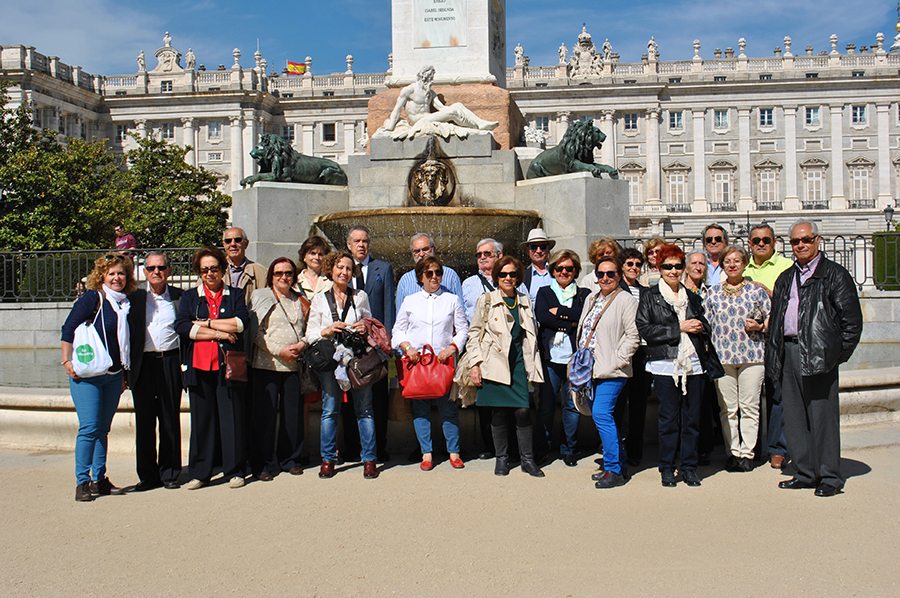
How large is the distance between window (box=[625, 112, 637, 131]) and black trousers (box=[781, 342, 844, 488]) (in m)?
78.8

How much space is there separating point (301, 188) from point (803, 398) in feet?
24.9

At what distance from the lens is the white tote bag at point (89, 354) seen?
5281mm

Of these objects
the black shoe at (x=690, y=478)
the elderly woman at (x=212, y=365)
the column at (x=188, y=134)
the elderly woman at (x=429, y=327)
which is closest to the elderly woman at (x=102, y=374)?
the elderly woman at (x=212, y=365)

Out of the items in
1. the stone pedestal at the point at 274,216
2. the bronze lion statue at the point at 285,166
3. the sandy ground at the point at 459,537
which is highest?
the bronze lion statue at the point at 285,166

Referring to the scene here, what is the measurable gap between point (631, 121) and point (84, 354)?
80.5 m

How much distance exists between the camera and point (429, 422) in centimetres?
614

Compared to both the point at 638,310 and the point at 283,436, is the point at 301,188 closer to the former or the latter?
the point at 283,436

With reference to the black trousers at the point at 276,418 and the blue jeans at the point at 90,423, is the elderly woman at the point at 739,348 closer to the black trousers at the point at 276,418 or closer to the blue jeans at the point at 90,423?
the black trousers at the point at 276,418

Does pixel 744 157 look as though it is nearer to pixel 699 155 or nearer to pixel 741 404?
pixel 699 155

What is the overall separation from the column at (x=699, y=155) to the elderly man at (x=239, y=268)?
252 ft

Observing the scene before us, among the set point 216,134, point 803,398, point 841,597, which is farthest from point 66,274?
point 216,134

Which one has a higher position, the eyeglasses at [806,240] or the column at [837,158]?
the column at [837,158]

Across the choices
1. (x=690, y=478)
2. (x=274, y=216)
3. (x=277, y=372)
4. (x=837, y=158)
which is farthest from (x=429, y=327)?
(x=837, y=158)

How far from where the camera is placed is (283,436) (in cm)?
599
